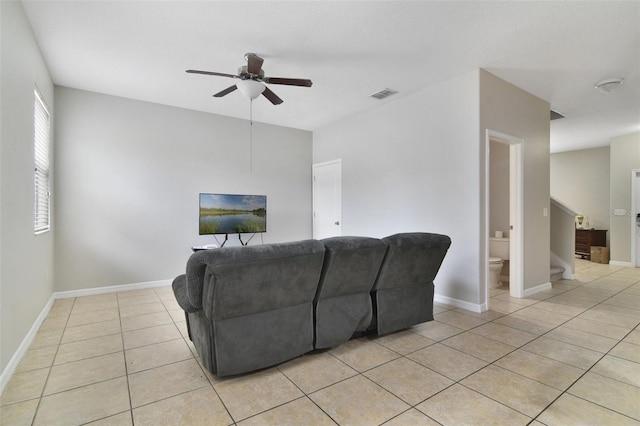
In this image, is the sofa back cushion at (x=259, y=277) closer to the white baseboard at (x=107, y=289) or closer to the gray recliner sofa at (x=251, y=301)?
the gray recliner sofa at (x=251, y=301)

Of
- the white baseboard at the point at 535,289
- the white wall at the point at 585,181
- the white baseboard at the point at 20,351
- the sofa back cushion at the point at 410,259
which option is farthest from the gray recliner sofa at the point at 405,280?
the white wall at the point at 585,181

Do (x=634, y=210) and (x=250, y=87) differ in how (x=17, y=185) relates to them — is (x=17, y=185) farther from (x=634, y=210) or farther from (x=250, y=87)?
(x=634, y=210)

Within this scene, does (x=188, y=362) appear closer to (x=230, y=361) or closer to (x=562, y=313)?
(x=230, y=361)

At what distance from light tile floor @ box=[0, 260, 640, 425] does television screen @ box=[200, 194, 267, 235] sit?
2036mm

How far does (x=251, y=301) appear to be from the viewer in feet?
7.00

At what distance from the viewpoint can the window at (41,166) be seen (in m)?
3.28

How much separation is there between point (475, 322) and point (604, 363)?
1.05 m

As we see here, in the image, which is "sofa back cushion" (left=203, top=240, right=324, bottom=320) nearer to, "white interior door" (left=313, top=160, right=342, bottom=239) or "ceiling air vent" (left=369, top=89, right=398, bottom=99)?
"ceiling air vent" (left=369, top=89, right=398, bottom=99)

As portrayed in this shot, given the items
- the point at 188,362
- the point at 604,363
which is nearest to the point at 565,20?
the point at 604,363

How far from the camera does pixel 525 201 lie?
4348 mm

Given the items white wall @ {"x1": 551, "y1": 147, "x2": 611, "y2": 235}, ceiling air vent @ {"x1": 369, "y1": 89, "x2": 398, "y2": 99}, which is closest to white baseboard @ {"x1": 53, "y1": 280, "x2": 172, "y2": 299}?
ceiling air vent @ {"x1": 369, "y1": 89, "x2": 398, "y2": 99}

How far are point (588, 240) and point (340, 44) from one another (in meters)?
7.57

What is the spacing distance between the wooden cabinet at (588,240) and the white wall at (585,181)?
1.28 feet

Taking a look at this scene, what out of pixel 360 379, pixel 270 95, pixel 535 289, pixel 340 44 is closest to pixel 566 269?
pixel 535 289
